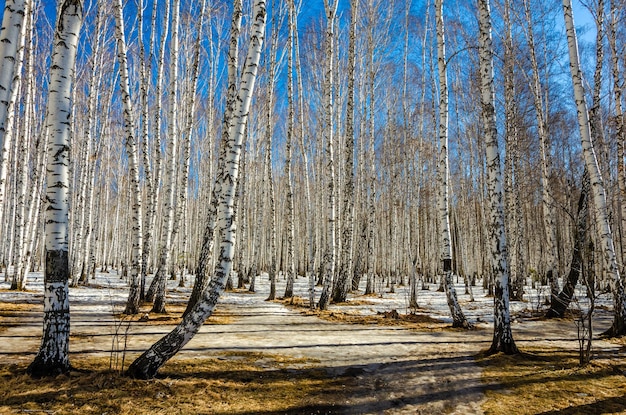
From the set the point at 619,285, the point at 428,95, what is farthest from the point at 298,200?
the point at 619,285

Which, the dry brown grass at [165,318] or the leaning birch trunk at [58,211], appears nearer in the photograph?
the leaning birch trunk at [58,211]

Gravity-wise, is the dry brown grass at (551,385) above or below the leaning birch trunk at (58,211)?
below

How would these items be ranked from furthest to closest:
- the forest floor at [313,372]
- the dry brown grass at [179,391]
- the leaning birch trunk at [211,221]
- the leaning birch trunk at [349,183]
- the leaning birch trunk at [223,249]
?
1. the leaning birch trunk at [349,183]
2. the leaning birch trunk at [211,221]
3. the leaning birch trunk at [223,249]
4. the forest floor at [313,372]
5. the dry brown grass at [179,391]

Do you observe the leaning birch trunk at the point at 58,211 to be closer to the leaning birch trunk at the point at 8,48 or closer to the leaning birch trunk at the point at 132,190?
the leaning birch trunk at the point at 8,48

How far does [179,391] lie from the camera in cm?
353

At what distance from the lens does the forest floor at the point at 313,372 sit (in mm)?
3338

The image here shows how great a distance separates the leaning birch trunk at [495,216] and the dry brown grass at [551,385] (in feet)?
0.97

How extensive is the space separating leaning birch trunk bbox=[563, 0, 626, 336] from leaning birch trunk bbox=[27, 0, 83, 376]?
7965 mm

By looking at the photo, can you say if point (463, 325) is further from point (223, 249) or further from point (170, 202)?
point (170, 202)

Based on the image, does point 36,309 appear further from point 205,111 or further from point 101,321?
point 205,111

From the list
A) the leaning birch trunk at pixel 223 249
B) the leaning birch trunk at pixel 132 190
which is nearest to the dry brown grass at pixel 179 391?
the leaning birch trunk at pixel 223 249

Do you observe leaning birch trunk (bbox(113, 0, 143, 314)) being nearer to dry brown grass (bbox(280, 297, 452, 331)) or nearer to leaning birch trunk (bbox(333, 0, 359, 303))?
dry brown grass (bbox(280, 297, 452, 331))

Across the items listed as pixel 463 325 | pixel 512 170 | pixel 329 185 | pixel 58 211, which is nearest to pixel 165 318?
pixel 58 211

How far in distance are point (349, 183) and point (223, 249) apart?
24.3 ft
